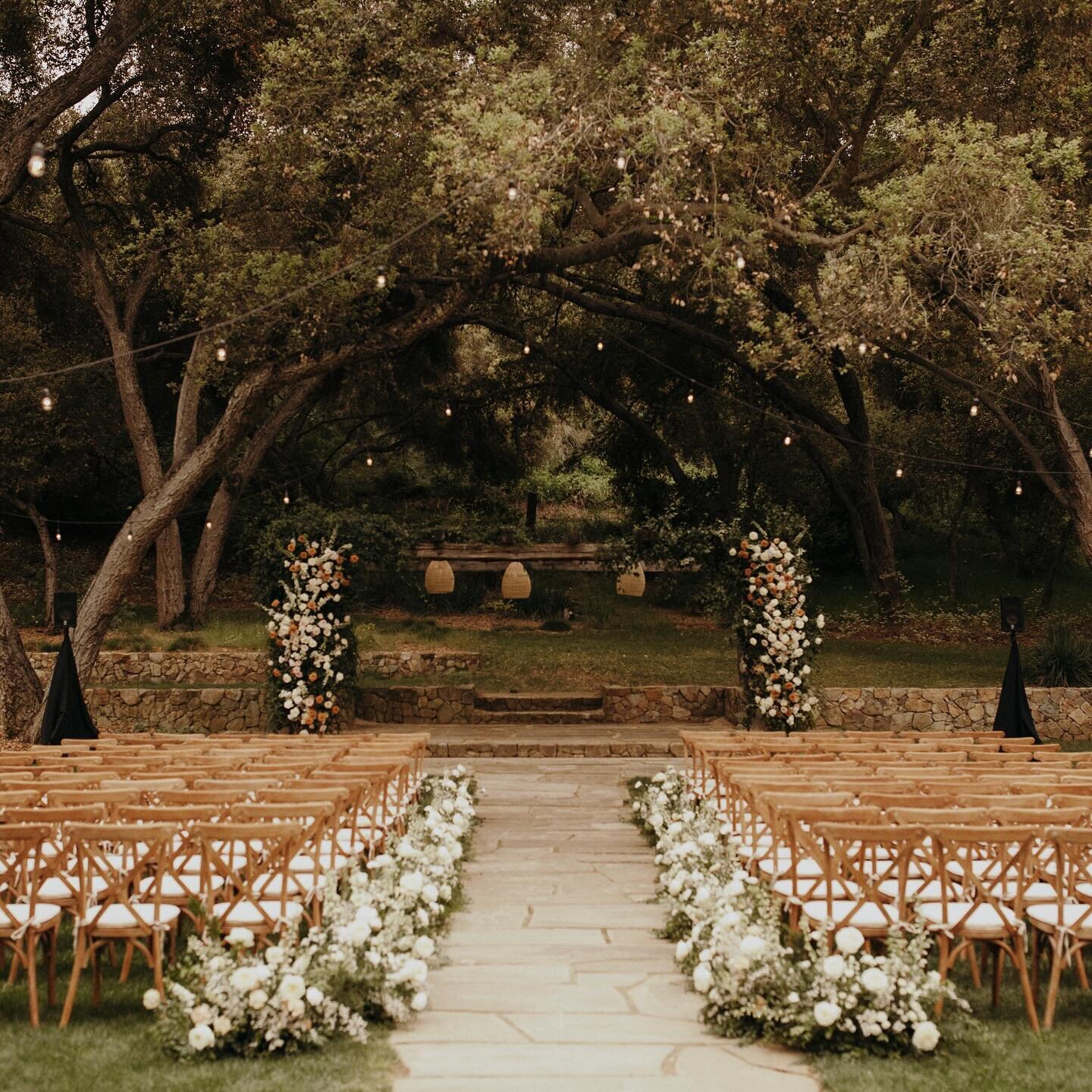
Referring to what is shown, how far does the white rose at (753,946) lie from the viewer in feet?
14.4

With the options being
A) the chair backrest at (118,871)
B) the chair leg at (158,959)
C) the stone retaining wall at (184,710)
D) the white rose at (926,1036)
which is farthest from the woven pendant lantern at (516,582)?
the white rose at (926,1036)

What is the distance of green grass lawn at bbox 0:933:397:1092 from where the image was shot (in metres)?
3.93

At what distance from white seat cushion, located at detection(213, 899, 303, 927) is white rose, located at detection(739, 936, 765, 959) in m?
1.85

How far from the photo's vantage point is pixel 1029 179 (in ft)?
39.2

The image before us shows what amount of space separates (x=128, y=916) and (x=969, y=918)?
3460 millimetres

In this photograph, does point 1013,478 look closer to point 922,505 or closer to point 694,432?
point 922,505

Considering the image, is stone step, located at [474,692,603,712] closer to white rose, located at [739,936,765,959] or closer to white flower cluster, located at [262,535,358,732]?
white flower cluster, located at [262,535,358,732]

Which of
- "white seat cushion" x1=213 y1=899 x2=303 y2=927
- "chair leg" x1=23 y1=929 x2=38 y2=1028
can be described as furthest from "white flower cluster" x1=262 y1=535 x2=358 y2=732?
"chair leg" x1=23 y1=929 x2=38 y2=1028

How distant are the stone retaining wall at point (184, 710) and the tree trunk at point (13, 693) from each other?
229 cm

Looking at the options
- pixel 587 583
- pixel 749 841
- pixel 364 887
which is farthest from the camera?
pixel 587 583

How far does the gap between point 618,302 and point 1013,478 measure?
8.82 metres

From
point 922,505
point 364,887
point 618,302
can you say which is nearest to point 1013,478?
point 922,505

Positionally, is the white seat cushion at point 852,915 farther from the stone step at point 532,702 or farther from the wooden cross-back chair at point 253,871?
the stone step at point 532,702

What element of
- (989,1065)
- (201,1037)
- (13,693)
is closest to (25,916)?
(201,1037)
